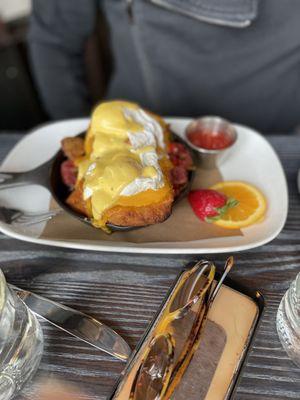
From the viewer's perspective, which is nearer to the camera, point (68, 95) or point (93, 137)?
point (93, 137)

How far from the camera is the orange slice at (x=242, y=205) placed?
902 millimetres

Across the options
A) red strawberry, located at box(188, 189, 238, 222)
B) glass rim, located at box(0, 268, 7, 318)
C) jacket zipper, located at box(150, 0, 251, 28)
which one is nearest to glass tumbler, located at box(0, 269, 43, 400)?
glass rim, located at box(0, 268, 7, 318)

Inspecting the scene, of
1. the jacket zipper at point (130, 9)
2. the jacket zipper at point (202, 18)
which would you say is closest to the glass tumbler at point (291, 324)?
the jacket zipper at point (202, 18)

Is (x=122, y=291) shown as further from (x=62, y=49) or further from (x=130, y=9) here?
(x=62, y=49)

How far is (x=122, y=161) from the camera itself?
0.84 metres

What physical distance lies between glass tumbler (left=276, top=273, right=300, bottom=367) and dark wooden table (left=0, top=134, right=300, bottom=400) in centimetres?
1

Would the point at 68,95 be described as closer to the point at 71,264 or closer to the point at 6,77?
the point at 6,77

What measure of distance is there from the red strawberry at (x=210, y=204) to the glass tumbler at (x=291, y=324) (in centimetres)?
25

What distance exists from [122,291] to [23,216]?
0.32 meters

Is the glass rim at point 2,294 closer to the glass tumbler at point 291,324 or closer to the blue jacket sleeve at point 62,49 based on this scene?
the glass tumbler at point 291,324

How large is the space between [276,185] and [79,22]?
0.93m

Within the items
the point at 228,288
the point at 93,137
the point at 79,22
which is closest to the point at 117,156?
the point at 93,137

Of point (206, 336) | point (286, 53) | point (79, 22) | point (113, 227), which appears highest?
point (79, 22)

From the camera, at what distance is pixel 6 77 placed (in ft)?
6.88
